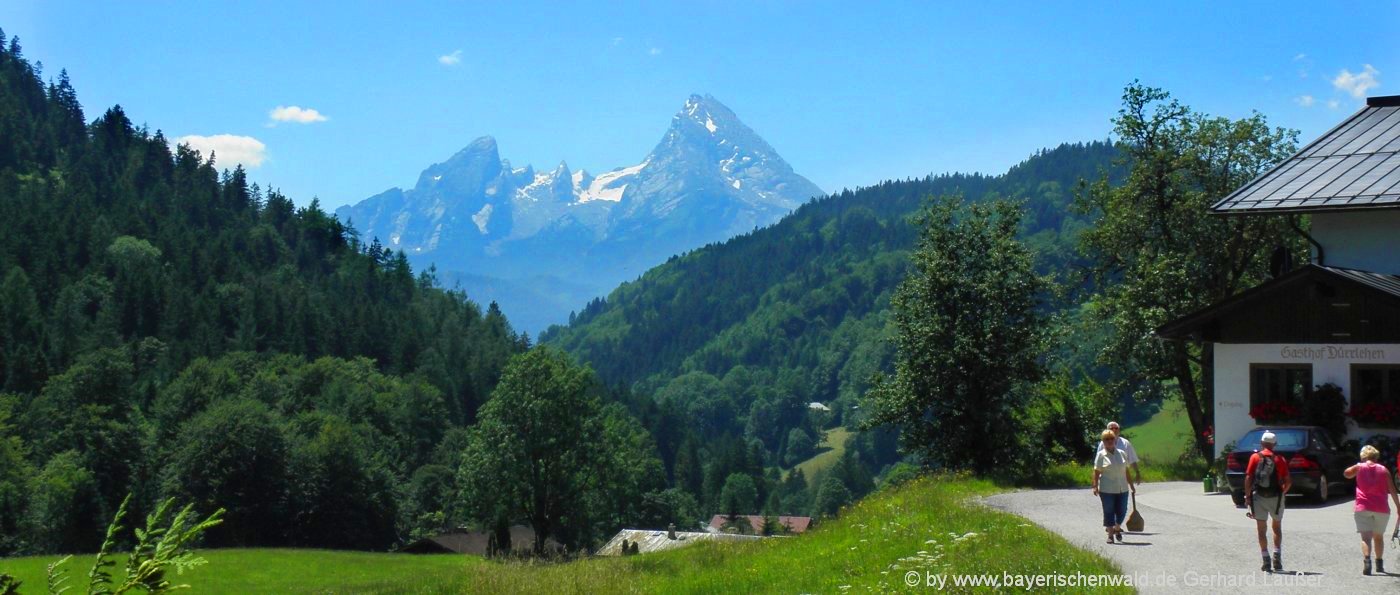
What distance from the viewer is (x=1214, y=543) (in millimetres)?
15594

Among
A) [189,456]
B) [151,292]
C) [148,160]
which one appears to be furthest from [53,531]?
[148,160]

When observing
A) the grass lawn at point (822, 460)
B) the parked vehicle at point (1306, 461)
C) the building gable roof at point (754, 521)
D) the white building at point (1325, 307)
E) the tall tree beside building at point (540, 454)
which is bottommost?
the building gable roof at point (754, 521)

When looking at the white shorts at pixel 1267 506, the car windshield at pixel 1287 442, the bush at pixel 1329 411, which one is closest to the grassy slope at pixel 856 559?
the white shorts at pixel 1267 506

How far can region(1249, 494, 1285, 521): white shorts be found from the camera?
13570mm

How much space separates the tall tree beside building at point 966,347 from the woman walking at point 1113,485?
1258 cm

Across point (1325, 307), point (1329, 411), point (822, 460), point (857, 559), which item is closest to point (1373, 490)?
point (857, 559)

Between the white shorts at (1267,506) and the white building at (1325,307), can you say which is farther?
the white building at (1325,307)

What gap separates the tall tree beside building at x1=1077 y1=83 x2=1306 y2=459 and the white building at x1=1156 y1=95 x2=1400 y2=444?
248 inches

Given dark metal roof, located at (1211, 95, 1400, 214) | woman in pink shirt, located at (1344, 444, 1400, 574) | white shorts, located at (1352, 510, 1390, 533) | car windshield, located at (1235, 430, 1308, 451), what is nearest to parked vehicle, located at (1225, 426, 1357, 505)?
car windshield, located at (1235, 430, 1308, 451)

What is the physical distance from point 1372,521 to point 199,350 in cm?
12014

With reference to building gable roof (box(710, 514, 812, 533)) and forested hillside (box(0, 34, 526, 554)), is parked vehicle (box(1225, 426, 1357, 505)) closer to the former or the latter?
forested hillside (box(0, 34, 526, 554))

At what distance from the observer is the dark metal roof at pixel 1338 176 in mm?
24766

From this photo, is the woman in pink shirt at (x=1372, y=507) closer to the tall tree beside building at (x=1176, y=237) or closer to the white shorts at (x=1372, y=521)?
the white shorts at (x=1372, y=521)

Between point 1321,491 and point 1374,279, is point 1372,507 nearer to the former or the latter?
point 1321,491
